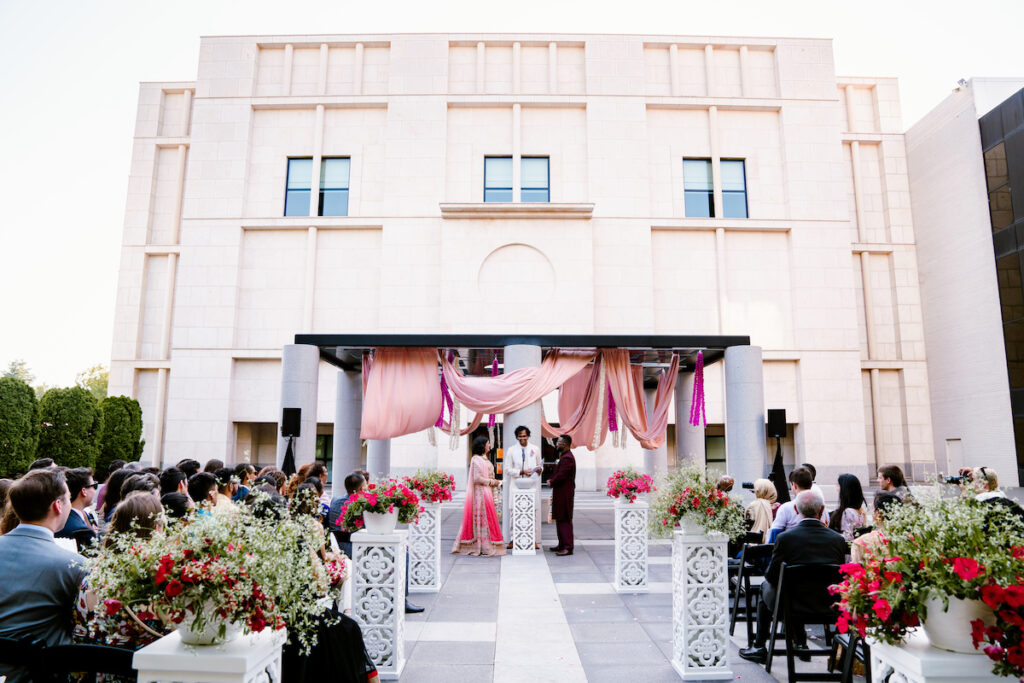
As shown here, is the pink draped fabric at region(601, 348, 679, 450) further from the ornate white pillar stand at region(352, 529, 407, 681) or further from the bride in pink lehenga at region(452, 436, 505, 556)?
the ornate white pillar stand at region(352, 529, 407, 681)

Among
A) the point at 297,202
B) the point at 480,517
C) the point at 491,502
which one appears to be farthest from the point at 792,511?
the point at 297,202

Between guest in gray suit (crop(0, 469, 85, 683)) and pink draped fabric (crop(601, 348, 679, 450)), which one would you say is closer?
guest in gray suit (crop(0, 469, 85, 683))

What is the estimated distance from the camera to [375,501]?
221 inches

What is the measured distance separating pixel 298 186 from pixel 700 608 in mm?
23692

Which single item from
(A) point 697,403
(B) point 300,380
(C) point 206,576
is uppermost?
(B) point 300,380

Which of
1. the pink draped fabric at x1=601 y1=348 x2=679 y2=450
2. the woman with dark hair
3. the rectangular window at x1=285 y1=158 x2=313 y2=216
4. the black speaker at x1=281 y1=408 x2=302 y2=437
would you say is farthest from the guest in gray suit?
the rectangular window at x1=285 y1=158 x2=313 y2=216

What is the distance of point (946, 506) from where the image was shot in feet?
9.44

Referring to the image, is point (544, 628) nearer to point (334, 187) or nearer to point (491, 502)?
point (491, 502)

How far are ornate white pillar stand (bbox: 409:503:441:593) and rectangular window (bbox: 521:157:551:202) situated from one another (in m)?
17.8

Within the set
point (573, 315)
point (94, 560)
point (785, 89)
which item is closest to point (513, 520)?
point (94, 560)

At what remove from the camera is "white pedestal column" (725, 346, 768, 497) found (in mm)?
12555

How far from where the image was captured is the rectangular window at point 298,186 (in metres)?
24.7

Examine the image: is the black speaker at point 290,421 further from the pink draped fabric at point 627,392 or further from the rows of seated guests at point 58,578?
the rows of seated guests at point 58,578

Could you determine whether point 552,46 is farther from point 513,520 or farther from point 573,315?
point 513,520
